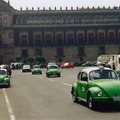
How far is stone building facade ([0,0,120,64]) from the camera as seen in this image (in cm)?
10919

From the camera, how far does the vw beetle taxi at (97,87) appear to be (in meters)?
13.4

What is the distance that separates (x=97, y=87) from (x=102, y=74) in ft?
4.69

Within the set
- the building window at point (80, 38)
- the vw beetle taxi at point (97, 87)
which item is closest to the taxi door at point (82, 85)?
the vw beetle taxi at point (97, 87)

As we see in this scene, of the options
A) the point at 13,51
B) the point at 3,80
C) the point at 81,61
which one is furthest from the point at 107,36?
the point at 3,80

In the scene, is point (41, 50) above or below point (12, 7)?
below

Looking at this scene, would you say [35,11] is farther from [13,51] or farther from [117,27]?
[117,27]

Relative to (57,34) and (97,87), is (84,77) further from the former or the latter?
(57,34)

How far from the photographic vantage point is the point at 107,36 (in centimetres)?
11275

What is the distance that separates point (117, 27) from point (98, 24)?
5655 mm

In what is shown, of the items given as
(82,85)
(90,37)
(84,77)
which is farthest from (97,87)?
(90,37)

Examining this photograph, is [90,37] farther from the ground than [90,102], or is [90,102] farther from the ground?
[90,37]

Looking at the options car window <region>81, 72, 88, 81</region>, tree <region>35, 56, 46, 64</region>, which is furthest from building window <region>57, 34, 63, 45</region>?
car window <region>81, 72, 88, 81</region>

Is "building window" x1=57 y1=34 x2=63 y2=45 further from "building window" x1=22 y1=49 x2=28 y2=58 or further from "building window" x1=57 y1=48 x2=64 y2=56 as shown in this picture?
"building window" x1=22 y1=49 x2=28 y2=58

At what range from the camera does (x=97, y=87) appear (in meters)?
13.8
